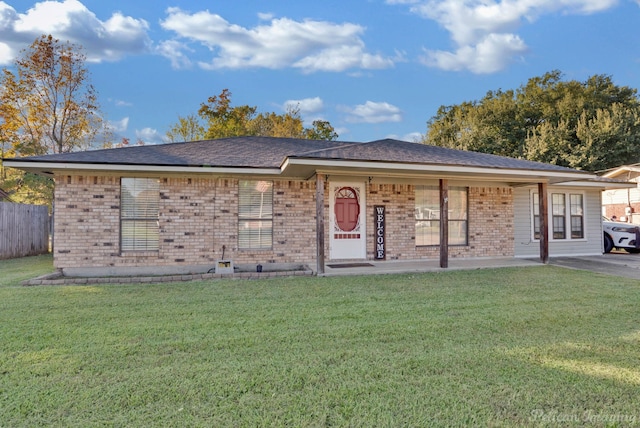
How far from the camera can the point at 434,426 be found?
6.86ft

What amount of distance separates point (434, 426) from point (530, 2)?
49.6 feet

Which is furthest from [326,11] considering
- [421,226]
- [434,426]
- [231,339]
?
[434,426]

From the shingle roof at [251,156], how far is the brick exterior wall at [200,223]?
0.54m


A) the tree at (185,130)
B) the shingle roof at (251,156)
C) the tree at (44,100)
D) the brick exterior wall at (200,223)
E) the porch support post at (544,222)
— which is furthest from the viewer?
the tree at (185,130)

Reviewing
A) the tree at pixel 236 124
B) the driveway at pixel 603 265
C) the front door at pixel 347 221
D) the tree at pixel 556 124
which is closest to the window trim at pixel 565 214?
the driveway at pixel 603 265

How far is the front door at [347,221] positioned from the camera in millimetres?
9031

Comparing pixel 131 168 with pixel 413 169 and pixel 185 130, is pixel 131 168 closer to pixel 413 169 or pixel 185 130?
pixel 413 169

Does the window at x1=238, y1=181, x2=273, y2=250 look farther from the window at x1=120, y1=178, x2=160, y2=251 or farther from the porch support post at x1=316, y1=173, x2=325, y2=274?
the window at x1=120, y1=178, x2=160, y2=251

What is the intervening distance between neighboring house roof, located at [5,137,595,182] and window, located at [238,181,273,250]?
66 cm

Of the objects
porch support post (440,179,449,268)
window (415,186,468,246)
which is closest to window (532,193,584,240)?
window (415,186,468,246)

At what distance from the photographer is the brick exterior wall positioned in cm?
756

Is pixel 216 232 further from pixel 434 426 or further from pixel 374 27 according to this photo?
pixel 374 27

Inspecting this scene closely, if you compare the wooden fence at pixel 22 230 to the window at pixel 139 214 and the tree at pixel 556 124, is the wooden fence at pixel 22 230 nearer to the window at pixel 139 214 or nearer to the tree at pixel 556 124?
the window at pixel 139 214

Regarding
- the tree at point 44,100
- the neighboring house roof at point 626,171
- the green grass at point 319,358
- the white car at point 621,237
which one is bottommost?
the green grass at point 319,358
